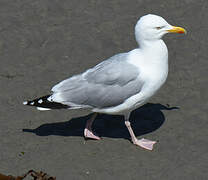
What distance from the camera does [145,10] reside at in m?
10.2

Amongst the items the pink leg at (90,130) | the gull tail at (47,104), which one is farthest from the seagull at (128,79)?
the pink leg at (90,130)

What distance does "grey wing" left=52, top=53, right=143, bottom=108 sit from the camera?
6905mm

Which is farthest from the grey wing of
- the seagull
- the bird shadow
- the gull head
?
the bird shadow

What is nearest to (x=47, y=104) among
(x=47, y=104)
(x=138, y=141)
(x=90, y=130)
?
(x=47, y=104)

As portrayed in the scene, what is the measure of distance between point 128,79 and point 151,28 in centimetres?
69

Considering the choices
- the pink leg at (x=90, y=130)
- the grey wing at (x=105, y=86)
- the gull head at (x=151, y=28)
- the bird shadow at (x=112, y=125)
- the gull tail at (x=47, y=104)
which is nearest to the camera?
the gull head at (x=151, y=28)

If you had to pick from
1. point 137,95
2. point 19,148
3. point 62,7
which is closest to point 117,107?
point 137,95

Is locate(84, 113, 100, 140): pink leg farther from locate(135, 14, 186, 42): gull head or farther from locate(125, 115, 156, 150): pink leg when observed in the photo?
locate(135, 14, 186, 42): gull head

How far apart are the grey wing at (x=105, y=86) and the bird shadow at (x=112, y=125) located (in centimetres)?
65

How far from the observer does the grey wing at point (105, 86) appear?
6.91 meters

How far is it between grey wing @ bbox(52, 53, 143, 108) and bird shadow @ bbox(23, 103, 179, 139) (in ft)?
2.14

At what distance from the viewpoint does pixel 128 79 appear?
22.6 feet

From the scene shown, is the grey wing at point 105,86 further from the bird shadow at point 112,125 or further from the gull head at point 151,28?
the bird shadow at point 112,125

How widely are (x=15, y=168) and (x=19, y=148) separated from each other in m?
0.42
